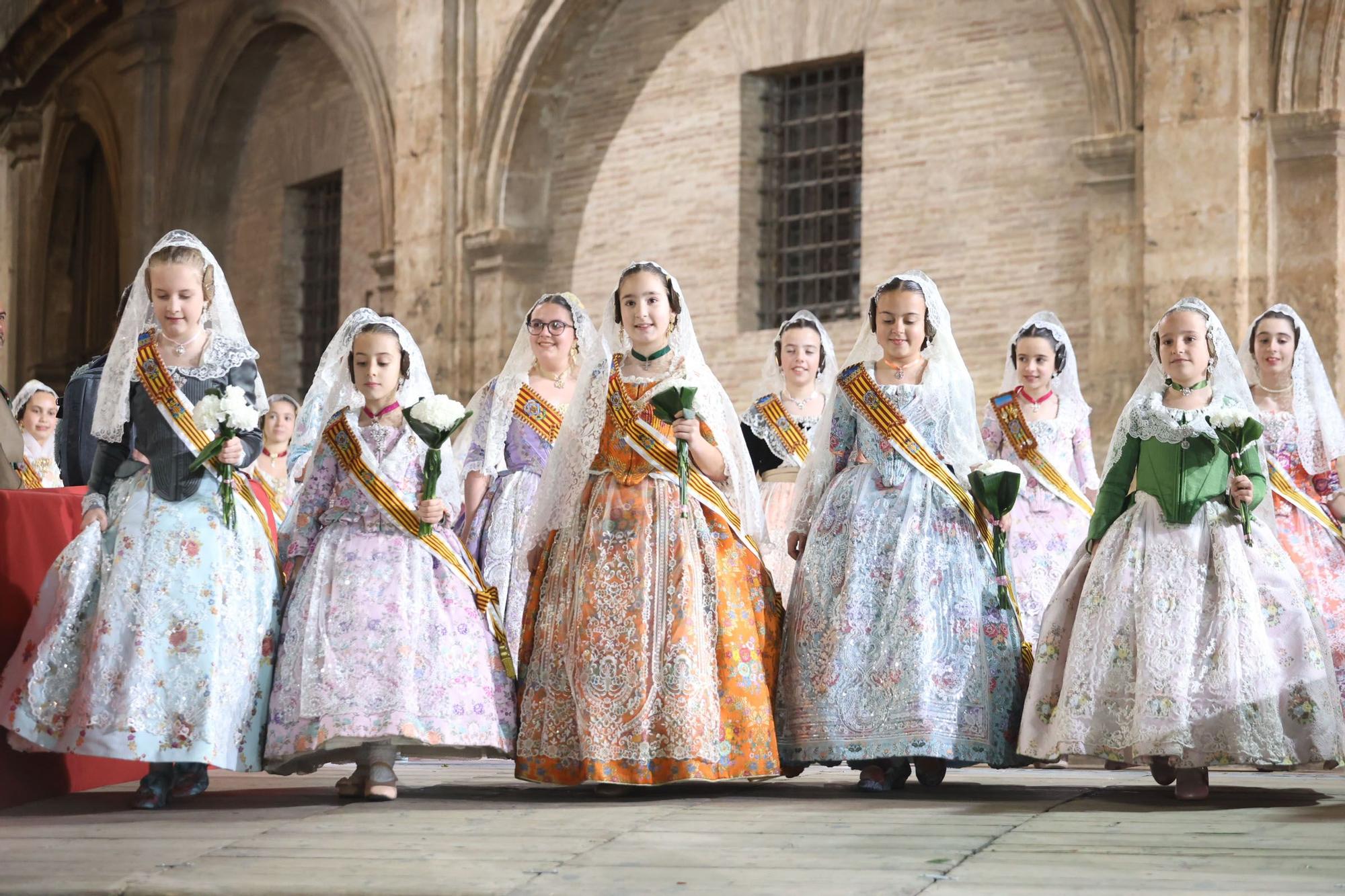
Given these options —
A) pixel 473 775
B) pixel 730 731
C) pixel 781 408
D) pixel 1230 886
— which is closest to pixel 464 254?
pixel 781 408

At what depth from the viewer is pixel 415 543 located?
605cm

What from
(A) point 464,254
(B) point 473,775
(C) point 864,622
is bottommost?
(B) point 473,775

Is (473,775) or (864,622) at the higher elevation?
(864,622)

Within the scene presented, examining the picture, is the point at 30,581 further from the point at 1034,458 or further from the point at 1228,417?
the point at 1034,458

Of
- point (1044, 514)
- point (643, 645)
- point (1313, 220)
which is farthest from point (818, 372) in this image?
point (1313, 220)

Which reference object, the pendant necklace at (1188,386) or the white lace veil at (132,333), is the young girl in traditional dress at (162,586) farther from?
the pendant necklace at (1188,386)

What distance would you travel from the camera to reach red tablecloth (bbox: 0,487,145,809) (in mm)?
6078

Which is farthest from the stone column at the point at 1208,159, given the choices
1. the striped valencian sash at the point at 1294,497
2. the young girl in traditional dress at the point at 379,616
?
the young girl in traditional dress at the point at 379,616

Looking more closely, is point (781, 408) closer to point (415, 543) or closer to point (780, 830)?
point (415, 543)

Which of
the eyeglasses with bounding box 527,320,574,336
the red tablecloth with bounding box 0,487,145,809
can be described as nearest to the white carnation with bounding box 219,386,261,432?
the red tablecloth with bounding box 0,487,145,809

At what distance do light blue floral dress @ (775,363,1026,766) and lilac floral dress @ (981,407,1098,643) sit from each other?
208 cm

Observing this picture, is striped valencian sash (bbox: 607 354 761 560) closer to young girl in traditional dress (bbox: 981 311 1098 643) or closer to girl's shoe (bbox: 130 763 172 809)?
girl's shoe (bbox: 130 763 172 809)

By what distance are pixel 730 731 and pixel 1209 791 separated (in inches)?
56.0

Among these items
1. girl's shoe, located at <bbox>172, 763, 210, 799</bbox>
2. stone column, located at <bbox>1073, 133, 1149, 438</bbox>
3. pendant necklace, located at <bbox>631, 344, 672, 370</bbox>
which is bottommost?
girl's shoe, located at <bbox>172, 763, 210, 799</bbox>
